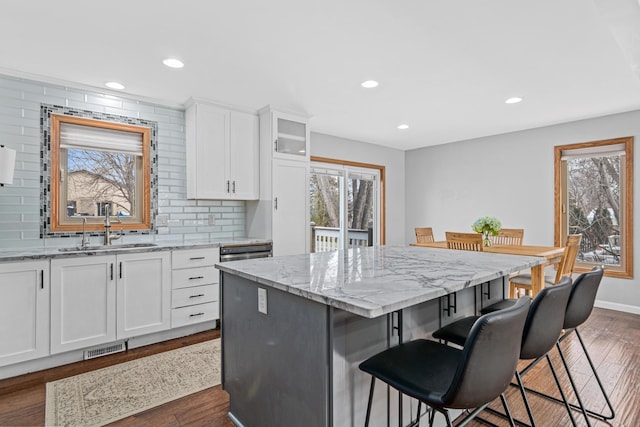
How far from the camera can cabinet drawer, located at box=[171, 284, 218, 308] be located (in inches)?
127

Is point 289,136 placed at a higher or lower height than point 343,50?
lower

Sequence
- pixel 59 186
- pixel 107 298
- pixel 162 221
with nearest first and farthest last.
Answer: pixel 107 298
pixel 59 186
pixel 162 221

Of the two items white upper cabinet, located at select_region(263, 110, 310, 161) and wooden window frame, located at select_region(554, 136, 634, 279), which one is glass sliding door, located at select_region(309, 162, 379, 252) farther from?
wooden window frame, located at select_region(554, 136, 634, 279)

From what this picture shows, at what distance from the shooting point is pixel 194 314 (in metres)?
3.34

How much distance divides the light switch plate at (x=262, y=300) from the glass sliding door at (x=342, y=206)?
366cm

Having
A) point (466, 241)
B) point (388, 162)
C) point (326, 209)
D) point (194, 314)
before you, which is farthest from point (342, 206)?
point (194, 314)

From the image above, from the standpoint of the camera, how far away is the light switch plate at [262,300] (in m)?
1.62

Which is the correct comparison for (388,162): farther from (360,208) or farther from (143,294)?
(143,294)

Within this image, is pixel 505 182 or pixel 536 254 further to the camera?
pixel 505 182

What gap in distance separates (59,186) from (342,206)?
373cm

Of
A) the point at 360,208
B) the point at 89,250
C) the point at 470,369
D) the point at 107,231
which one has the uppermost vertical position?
the point at 360,208

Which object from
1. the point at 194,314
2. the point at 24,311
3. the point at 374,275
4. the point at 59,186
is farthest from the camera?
the point at 194,314

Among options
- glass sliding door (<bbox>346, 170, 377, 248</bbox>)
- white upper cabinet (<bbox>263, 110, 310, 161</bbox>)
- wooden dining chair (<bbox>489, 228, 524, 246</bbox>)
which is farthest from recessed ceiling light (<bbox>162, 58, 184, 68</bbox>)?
wooden dining chair (<bbox>489, 228, 524, 246</bbox>)

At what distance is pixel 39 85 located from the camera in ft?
9.87
